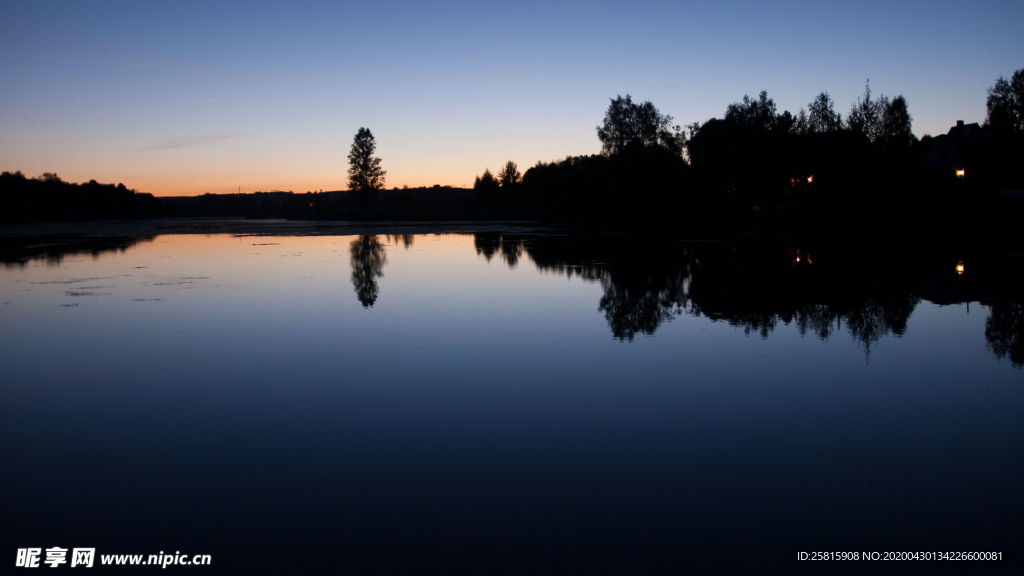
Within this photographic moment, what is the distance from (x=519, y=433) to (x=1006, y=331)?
9.26 m

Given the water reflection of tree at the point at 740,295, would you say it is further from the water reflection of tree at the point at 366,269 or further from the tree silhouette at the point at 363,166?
the tree silhouette at the point at 363,166

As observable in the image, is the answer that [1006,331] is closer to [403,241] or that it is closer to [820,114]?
[403,241]

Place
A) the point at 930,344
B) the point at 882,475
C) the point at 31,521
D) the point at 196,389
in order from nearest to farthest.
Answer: the point at 31,521 < the point at 882,475 < the point at 196,389 < the point at 930,344

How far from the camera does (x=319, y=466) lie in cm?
553

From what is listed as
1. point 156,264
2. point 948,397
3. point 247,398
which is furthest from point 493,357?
point 156,264

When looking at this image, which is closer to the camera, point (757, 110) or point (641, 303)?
point (641, 303)

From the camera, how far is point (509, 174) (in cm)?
11144

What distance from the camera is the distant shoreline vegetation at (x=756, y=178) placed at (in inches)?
1492

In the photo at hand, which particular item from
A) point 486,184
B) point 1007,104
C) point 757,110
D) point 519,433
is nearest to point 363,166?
point 486,184

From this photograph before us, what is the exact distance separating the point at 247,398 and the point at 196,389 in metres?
0.86

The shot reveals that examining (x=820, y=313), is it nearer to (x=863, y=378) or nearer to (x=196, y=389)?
(x=863, y=378)

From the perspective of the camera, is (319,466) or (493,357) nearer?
(319,466)

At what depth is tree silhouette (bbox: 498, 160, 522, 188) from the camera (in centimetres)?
11106

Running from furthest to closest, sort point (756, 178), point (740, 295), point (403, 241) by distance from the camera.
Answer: point (756, 178) < point (403, 241) < point (740, 295)
